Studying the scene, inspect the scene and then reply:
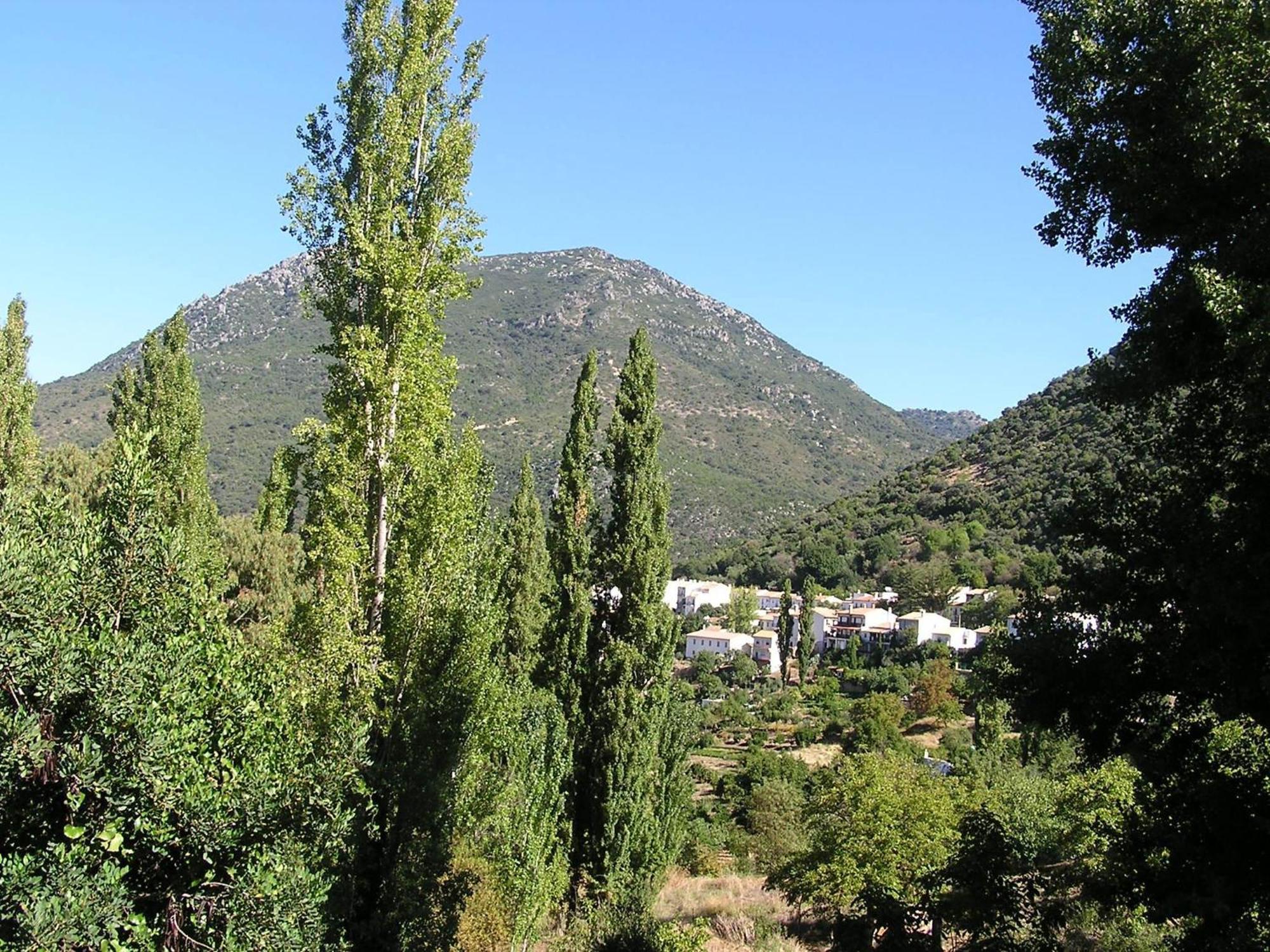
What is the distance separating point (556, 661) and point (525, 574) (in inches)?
187

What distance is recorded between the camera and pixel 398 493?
9.04 meters

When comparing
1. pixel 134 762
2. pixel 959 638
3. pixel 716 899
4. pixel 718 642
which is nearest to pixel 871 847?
pixel 716 899

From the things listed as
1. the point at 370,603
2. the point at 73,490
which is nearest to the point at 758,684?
the point at 73,490

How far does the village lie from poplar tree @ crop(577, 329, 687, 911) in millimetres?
45694

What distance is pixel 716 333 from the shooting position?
165500 mm

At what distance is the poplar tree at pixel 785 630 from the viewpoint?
193ft

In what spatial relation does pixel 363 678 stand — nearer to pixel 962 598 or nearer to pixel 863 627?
pixel 863 627

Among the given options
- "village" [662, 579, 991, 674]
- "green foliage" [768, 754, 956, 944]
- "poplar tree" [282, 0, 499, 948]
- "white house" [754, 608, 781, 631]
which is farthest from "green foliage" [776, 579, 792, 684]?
"poplar tree" [282, 0, 499, 948]

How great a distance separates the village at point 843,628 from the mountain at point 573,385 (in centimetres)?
2539

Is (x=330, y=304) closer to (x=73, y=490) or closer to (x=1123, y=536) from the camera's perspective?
(x=1123, y=536)

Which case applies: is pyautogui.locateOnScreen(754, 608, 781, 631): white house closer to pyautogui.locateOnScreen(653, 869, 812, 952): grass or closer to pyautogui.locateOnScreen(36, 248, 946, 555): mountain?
pyautogui.locateOnScreen(36, 248, 946, 555): mountain

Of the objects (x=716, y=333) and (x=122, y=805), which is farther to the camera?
(x=716, y=333)

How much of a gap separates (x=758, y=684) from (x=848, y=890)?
52013mm

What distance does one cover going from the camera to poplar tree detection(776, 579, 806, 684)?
58.8 meters
